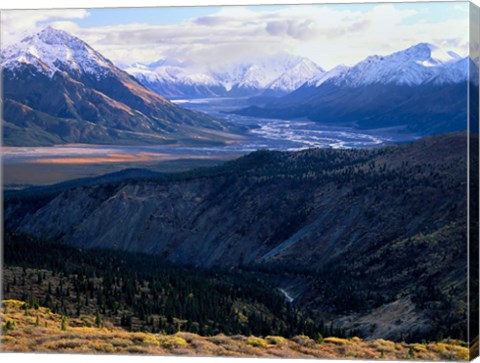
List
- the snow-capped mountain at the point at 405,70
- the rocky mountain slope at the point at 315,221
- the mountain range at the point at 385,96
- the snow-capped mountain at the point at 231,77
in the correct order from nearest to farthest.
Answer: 1. the snow-capped mountain at the point at 405,70
2. the mountain range at the point at 385,96
3. the rocky mountain slope at the point at 315,221
4. the snow-capped mountain at the point at 231,77

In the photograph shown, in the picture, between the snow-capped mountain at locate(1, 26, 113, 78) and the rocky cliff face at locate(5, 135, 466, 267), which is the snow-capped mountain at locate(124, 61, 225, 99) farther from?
the rocky cliff face at locate(5, 135, 466, 267)

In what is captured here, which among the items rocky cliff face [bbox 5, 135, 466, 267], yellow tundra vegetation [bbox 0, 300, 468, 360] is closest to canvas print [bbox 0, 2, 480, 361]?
yellow tundra vegetation [bbox 0, 300, 468, 360]

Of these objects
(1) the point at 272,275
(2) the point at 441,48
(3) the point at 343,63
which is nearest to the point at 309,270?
(1) the point at 272,275

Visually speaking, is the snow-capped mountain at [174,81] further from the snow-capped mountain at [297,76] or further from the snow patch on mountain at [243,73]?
the snow-capped mountain at [297,76]

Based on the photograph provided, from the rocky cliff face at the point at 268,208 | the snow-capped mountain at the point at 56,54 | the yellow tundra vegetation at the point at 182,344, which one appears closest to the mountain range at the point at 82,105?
the snow-capped mountain at the point at 56,54

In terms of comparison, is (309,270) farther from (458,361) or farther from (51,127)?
(458,361)
